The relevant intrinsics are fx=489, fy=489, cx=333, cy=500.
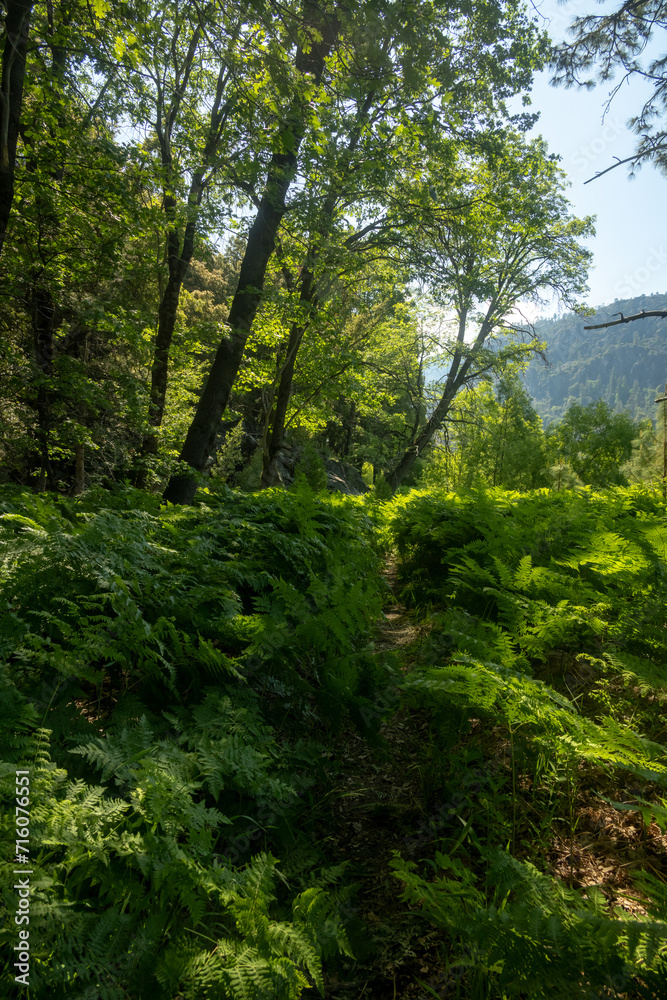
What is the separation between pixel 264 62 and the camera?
5.71 metres

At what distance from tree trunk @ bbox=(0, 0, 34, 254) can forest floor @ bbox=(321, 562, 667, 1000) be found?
19.5 ft

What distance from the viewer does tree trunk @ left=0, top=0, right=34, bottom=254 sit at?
4.40 meters

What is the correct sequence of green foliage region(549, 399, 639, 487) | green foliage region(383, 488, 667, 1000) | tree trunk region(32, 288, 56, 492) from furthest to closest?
green foliage region(549, 399, 639, 487) → tree trunk region(32, 288, 56, 492) → green foliage region(383, 488, 667, 1000)

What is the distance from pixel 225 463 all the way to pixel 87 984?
25.7m

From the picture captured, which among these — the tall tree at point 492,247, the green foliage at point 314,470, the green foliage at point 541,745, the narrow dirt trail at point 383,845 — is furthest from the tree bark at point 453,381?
the narrow dirt trail at point 383,845

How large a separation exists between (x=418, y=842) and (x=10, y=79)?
7.26 meters

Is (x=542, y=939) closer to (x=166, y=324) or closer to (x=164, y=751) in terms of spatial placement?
(x=164, y=751)

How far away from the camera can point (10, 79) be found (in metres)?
4.81

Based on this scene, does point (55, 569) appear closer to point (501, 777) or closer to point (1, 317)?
point (501, 777)

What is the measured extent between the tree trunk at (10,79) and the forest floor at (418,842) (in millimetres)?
5956

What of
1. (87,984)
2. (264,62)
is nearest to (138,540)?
(87,984)

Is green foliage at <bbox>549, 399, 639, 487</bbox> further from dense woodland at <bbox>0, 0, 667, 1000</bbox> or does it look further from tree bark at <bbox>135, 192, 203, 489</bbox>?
tree bark at <bbox>135, 192, 203, 489</bbox>

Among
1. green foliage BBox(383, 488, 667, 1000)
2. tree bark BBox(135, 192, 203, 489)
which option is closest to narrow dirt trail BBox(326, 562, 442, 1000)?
green foliage BBox(383, 488, 667, 1000)
